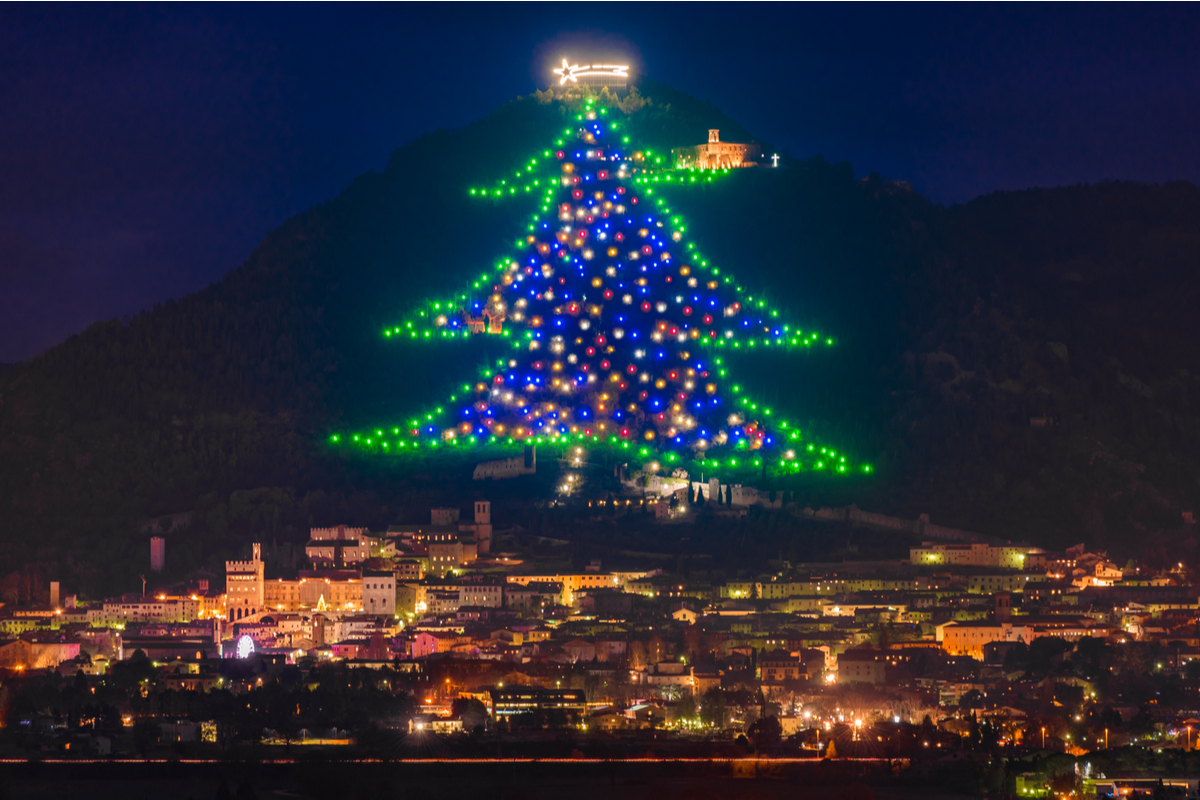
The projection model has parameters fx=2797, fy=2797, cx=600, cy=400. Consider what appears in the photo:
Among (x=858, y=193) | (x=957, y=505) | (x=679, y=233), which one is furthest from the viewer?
(x=858, y=193)

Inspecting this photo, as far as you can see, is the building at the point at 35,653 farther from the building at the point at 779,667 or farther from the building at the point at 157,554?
the building at the point at 779,667

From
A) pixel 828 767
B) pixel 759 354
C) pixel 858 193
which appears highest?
pixel 858 193

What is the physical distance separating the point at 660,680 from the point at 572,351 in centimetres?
2866

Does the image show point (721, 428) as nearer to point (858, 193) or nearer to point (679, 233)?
point (679, 233)

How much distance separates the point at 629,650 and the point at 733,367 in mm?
25144

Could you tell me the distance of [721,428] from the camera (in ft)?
291

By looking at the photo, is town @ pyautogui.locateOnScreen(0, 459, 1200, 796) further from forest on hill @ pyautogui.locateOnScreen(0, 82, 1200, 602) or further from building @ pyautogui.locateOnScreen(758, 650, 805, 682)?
forest on hill @ pyautogui.locateOnScreen(0, 82, 1200, 602)

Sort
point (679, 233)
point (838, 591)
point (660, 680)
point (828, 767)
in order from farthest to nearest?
point (679, 233) < point (838, 591) < point (660, 680) < point (828, 767)

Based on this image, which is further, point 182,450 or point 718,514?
point 182,450

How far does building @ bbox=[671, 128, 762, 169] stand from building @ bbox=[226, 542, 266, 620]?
31784 mm

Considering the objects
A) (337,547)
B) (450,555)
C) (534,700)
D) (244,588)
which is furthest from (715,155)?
(534,700)

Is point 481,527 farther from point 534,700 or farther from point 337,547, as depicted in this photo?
point 534,700

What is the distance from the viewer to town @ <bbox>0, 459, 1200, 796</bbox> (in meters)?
58.1

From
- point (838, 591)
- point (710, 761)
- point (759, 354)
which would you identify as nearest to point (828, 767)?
point (710, 761)
